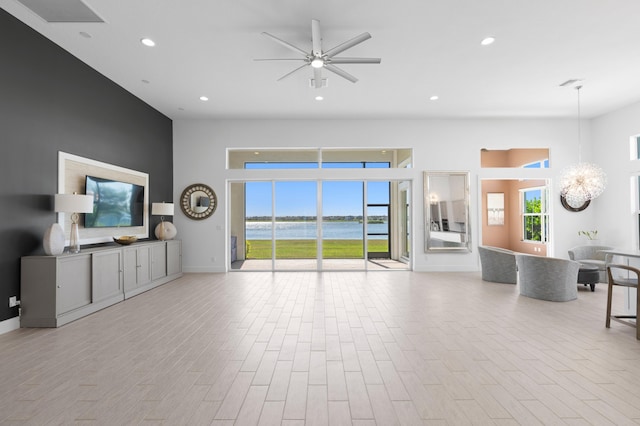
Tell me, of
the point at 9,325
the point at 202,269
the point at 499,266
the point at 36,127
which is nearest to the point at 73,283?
the point at 9,325

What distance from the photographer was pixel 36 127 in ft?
13.3

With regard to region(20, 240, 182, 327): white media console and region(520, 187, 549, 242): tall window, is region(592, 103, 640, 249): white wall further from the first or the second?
region(20, 240, 182, 327): white media console

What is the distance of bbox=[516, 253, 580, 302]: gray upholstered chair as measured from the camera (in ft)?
16.1

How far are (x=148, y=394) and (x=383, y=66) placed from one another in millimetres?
5021

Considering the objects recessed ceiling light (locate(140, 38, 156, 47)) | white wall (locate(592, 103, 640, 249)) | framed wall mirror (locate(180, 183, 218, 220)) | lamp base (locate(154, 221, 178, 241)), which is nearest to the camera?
recessed ceiling light (locate(140, 38, 156, 47))

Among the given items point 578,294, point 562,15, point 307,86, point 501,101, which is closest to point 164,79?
point 307,86

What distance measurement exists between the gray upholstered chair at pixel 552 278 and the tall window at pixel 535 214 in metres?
3.60

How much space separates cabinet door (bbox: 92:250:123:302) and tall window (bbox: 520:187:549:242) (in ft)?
30.2

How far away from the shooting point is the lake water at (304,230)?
7.93 metres

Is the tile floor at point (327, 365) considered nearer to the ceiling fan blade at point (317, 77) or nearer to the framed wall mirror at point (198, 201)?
the framed wall mirror at point (198, 201)

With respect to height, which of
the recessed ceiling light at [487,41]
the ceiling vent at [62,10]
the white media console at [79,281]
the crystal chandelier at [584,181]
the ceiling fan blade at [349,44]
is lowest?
the white media console at [79,281]

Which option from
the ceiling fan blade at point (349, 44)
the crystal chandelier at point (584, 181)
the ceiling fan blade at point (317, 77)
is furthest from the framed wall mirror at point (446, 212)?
the ceiling fan blade at point (349, 44)

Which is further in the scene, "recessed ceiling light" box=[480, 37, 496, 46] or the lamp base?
the lamp base

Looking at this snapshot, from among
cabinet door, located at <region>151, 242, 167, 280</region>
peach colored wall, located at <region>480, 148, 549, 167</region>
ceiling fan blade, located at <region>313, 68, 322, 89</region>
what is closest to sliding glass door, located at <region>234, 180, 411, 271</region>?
cabinet door, located at <region>151, 242, 167, 280</region>
